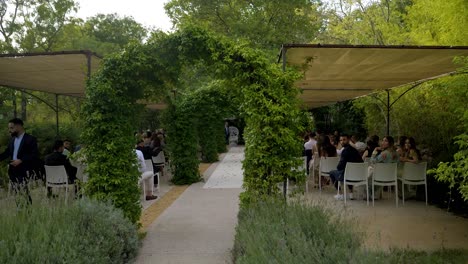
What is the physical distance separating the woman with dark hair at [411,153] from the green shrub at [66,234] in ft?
19.5

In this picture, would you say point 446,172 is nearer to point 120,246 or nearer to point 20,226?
point 120,246

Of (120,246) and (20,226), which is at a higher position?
(20,226)

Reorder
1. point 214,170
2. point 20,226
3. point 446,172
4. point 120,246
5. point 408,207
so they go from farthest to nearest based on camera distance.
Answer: point 214,170 < point 408,207 < point 120,246 < point 446,172 < point 20,226

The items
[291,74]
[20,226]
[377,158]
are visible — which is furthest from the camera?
[377,158]

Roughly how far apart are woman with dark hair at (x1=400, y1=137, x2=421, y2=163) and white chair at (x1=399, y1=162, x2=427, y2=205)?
20 cm

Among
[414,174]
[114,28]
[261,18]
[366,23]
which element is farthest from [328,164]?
[114,28]

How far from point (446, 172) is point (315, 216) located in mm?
1532

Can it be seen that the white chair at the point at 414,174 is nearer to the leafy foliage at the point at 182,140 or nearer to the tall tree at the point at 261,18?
the leafy foliage at the point at 182,140

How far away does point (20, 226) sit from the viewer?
4.04 metres

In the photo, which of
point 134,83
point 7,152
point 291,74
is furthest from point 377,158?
point 7,152

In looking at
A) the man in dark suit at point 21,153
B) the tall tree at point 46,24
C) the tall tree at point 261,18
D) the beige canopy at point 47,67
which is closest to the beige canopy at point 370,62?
the beige canopy at point 47,67

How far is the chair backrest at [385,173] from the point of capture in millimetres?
8219

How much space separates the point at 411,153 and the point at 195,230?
4895mm

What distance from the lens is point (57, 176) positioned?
805 cm
